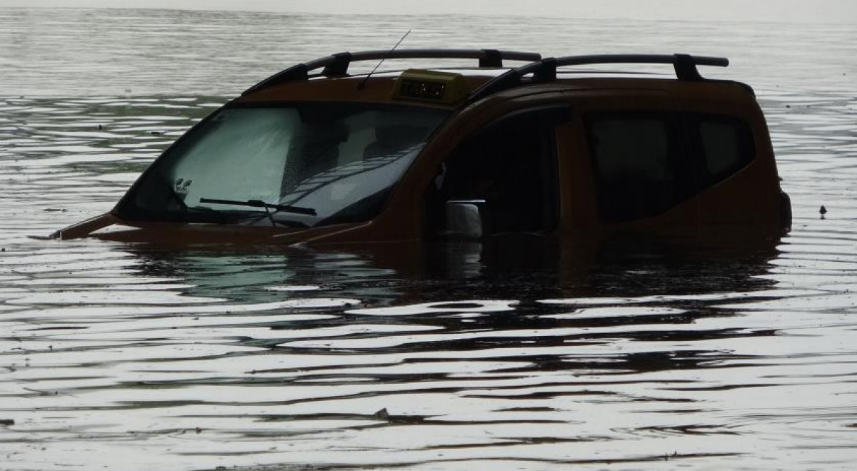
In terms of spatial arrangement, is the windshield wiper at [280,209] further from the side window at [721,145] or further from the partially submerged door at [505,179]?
the side window at [721,145]

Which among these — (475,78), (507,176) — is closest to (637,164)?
(507,176)

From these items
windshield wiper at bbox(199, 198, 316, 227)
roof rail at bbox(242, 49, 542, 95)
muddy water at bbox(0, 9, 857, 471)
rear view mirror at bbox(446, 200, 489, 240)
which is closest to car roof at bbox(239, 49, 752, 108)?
roof rail at bbox(242, 49, 542, 95)

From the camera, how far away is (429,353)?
358 inches

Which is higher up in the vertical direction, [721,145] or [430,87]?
[430,87]

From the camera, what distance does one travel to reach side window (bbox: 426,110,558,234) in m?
11.3

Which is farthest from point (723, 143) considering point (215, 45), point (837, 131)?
point (215, 45)

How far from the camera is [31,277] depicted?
454 inches

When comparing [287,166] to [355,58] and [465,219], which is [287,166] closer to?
[465,219]

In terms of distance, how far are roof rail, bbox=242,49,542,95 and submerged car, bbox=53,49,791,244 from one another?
33 mm

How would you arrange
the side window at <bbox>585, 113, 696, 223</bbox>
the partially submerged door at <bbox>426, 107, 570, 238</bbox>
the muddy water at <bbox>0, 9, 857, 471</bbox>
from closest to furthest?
the muddy water at <bbox>0, 9, 857, 471</bbox>
the partially submerged door at <bbox>426, 107, 570, 238</bbox>
the side window at <bbox>585, 113, 696, 223</bbox>

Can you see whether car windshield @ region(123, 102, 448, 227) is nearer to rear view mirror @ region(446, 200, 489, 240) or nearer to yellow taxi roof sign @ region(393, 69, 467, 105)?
yellow taxi roof sign @ region(393, 69, 467, 105)

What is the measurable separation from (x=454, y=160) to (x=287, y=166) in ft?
2.66

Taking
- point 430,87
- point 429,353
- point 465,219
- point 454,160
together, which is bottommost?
point 429,353

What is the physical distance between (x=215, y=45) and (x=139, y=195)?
42175 millimetres
